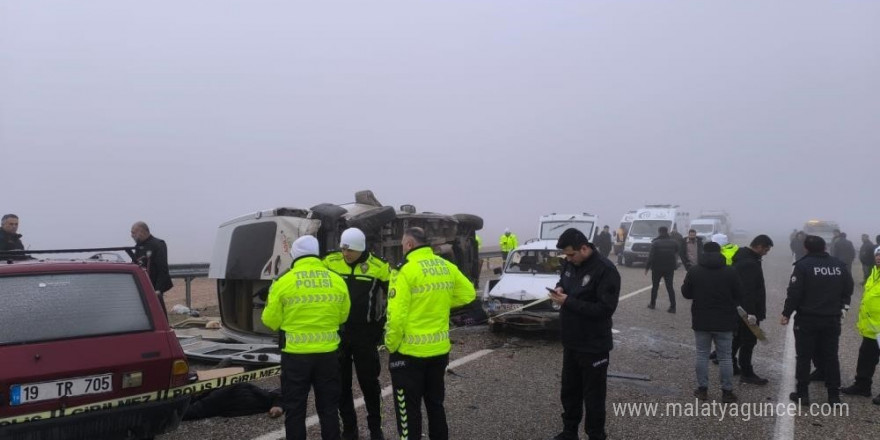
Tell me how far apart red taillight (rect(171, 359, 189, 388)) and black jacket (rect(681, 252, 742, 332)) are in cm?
488

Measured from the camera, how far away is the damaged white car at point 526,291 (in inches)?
335

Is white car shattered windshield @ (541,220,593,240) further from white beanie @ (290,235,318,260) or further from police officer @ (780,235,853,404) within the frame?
white beanie @ (290,235,318,260)

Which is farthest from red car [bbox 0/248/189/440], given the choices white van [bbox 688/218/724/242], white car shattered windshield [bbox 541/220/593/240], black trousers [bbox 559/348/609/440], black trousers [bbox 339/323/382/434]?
white van [bbox 688/218/724/242]

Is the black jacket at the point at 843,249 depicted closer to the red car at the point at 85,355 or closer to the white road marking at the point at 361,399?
the white road marking at the point at 361,399

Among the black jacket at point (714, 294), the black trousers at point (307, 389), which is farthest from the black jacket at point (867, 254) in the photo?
the black trousers at point (307, 389)

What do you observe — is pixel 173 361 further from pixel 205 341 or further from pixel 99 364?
pixel 205 341

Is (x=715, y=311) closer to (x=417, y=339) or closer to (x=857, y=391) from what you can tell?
(x=857, y=391)

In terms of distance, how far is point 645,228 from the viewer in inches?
950

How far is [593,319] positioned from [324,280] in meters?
2.16

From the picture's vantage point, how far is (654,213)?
2466 cm

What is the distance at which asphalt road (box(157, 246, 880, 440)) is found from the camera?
4840 millimetres

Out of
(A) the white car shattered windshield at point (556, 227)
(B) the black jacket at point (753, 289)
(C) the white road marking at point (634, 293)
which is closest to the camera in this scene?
(B) the black jacket at point (753, 289)

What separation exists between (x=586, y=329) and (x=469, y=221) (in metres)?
6.74

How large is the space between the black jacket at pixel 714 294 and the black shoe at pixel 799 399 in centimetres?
94
